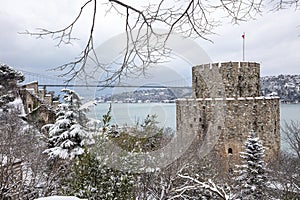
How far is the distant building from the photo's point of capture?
40.9 ft

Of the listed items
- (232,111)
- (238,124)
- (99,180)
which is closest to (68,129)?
(99,180)

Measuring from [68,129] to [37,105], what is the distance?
561cm

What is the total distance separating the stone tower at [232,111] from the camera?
10.5 m

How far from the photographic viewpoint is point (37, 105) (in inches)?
506

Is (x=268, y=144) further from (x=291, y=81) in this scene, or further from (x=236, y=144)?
(x=291, y=81)

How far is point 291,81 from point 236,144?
273 cm

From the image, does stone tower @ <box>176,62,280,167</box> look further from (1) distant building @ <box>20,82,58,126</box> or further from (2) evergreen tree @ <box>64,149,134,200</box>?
(2) evergreen tree @ <box>64,149,134,200</box>

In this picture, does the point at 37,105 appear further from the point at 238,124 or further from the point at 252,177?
the point at 252,177

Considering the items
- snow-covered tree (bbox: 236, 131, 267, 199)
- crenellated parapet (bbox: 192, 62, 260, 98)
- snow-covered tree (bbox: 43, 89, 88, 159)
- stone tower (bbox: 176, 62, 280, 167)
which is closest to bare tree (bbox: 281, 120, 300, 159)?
stone tower (bbox: 176, 62, 280, 167)

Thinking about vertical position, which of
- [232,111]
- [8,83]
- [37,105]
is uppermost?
[8,83]

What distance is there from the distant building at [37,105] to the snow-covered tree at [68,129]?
4.57 m

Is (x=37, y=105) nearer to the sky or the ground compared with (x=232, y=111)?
nearer to the sky

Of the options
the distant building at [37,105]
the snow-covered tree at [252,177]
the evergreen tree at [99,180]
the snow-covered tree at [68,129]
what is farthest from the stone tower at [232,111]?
the evergreen tree at [99,180]

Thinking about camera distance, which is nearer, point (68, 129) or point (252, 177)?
point (68, 129)
